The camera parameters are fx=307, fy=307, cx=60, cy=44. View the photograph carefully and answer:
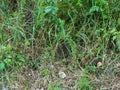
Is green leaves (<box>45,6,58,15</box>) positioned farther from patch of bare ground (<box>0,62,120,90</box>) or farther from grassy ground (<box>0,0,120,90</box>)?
patch of bare ground (<box>0,62,120,90</box>)

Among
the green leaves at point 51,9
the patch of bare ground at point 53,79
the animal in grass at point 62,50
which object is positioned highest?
the green leaves at point 51,9

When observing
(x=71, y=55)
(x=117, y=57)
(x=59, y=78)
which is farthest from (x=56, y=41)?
(x=117, y=57)

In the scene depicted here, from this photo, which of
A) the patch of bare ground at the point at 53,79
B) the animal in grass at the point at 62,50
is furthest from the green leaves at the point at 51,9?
the patch of bare ground at the point at 53,79

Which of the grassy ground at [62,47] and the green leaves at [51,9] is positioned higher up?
the green leaves at [51,9]

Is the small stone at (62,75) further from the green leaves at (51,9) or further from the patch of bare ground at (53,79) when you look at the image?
the green leaves at (51,9)

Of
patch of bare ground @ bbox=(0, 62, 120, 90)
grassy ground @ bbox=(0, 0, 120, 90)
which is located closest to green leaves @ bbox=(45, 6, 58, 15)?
grassy ground @ bbox=(0, 0, 120, 90)

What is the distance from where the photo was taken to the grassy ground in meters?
2.66

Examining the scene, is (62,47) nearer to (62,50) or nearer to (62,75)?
(62,50)

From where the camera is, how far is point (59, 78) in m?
2.70

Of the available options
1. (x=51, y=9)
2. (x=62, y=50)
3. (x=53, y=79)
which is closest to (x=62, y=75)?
(x=53, y=79)

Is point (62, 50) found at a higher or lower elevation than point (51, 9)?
lower

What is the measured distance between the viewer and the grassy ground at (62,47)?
266 cm

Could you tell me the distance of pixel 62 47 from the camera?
114 inches

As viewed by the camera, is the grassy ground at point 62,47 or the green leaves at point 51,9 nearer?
the grassy ground at point 62,47
